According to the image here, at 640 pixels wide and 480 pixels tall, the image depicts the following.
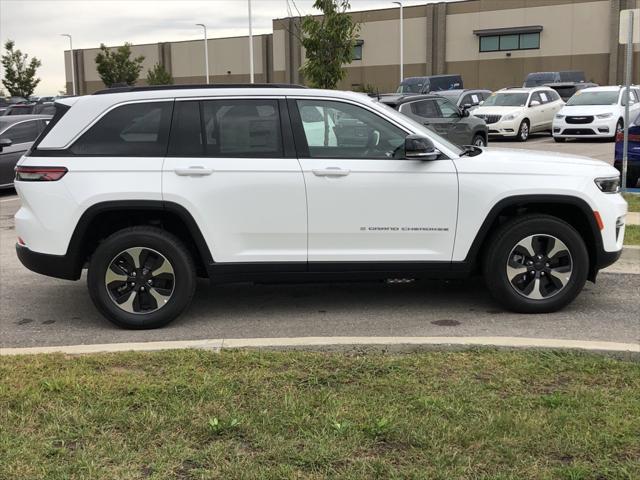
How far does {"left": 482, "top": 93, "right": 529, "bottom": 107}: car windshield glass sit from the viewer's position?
23594mm

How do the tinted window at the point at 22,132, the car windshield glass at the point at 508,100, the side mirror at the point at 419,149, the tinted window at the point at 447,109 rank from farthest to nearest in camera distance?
the car windshield glass at the point at 508,100, the tinted window at the point at 447,109, the tinted window at the point at 22,132, the side mirror at the point at 419,149

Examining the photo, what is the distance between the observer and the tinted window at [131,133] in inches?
212

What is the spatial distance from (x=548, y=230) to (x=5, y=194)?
1218cm

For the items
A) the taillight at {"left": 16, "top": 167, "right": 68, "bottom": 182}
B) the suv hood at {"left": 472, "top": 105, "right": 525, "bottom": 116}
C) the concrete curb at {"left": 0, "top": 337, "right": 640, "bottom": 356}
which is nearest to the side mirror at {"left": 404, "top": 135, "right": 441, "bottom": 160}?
the concrete curb at {"left": 0, "top": 337, "right": 640, "bottom": 356}

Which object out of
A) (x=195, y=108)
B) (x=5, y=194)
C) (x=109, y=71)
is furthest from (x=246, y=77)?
(x=195, y=108)

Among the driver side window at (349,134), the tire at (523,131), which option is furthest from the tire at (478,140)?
the driver side window at (349,134)

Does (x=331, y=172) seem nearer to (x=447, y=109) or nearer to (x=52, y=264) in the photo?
(x=52, y=264)

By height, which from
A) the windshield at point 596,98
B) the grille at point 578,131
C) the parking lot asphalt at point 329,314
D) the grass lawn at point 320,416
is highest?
the windshield at point 596,98

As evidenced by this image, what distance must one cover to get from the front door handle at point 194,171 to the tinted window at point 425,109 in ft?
35.2

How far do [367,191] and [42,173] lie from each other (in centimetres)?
236

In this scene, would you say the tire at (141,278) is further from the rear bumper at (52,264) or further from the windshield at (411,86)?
the windshield at (411,86)

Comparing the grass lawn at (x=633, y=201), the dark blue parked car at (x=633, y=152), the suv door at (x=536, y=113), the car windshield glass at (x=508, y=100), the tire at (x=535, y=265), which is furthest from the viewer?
the car windshield glass at (x=508, y=100)

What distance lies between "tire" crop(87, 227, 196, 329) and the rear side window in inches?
27.6

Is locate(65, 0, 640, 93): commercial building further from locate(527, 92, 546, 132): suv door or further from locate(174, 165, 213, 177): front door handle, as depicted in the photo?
locate(174, 165, 213, 177): front door handle
